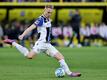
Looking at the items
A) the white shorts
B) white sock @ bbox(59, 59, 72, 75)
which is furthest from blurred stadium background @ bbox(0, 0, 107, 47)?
white sock @ bbox(59, 59, 72, 75)

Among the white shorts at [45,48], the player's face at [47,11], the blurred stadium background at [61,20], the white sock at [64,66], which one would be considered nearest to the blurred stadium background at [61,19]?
the blurred stadium background at [61,20]

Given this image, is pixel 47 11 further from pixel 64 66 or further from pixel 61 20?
pixel 61 20

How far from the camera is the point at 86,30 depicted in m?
36.5

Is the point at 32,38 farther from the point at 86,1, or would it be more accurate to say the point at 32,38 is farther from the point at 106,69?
the point at 106,69

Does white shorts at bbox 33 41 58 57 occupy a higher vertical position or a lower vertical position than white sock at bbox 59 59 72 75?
higher

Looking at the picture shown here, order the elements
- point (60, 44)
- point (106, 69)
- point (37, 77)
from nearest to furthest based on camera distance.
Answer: point (37, 77)
point (106, 69)
point (60, 44)

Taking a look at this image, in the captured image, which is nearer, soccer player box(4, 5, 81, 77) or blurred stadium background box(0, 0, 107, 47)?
soccer player box(4, 5, 81, 77)

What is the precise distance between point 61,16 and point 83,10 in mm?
1613

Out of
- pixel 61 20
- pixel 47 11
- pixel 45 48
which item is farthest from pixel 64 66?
pixel 61 20

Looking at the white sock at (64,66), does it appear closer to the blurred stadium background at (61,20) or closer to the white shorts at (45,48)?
the white shorts at (45,48)

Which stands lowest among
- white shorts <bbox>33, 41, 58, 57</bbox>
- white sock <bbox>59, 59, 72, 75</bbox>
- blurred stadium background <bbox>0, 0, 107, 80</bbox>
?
blurred stadium background <bbox>0, 0, 107, 80</bbox>

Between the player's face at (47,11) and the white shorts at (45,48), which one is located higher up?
the player's face at (47,11)

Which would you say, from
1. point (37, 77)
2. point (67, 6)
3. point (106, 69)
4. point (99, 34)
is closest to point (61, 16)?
point (67, 6)

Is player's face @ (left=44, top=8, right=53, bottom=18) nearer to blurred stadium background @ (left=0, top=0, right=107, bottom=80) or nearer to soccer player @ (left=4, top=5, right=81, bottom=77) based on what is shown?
soccer player @ (left=4, top=5, right=81, bottom=77)
